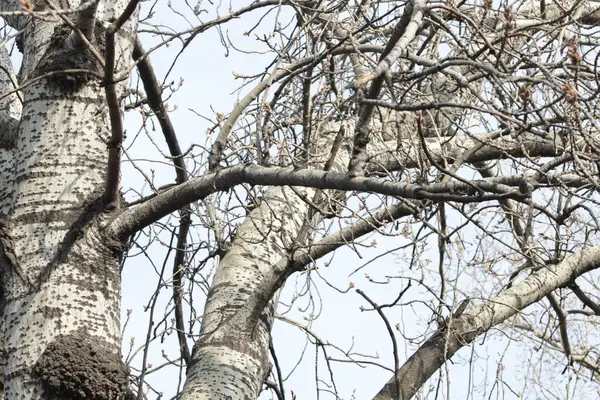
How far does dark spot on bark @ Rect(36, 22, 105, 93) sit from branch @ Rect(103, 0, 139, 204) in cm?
36

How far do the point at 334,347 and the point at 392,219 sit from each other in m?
1.12

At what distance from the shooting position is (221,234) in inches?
168

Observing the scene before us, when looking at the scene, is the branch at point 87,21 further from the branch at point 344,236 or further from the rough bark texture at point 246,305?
the branch at point 344,236

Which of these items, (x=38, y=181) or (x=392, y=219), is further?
(x=392, y=219)

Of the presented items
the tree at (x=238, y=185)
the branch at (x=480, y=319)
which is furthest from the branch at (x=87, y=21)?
the branch at (x=480, y=319)

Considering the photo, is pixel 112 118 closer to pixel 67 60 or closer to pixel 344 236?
pixel 67 60

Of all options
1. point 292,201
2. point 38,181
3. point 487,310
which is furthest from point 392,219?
point 38,181

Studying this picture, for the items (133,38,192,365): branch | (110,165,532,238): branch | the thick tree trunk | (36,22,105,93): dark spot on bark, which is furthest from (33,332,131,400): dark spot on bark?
(133,38,192,365): branch

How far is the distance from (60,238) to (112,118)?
470mm

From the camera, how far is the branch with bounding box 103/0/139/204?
2.70 m

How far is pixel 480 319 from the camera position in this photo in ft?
14.4

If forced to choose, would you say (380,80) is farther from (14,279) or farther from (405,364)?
(405,364)

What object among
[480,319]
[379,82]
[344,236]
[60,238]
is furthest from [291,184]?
[480,319]

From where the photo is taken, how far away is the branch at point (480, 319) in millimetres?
4137
